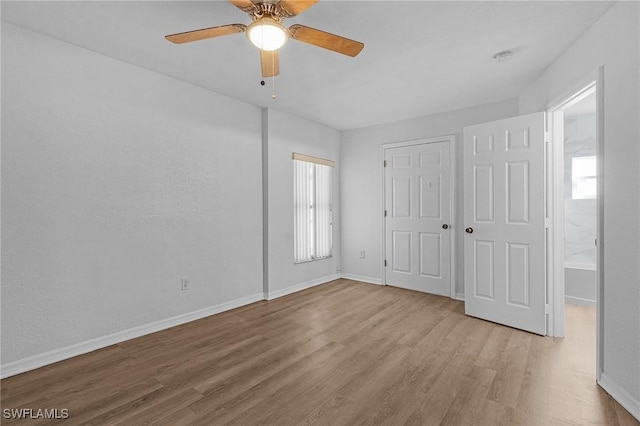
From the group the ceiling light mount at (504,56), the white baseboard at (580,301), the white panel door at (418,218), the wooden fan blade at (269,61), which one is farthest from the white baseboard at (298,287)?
the ceiling light mount at (504,56)

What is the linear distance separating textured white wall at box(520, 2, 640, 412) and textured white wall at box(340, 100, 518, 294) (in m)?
2.11

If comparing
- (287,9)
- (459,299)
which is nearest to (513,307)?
(459,299)

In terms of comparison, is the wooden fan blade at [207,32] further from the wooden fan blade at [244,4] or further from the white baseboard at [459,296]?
the white baseboard at [459,296]

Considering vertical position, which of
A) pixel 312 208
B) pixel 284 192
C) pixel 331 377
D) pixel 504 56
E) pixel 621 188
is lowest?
pixel 331 377

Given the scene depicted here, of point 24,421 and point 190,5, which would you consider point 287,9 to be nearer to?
point 190,5

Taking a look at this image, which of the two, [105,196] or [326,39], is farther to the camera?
[105,196]

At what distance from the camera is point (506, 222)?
323cm

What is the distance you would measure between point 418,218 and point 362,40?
283cm

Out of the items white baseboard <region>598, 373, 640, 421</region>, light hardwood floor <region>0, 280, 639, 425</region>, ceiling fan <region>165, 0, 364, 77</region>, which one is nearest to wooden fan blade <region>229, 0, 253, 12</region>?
ceiling fan <region>165, 0, 364, 77</region>

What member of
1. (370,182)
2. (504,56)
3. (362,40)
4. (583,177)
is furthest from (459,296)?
(362,40)

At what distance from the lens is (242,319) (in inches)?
136

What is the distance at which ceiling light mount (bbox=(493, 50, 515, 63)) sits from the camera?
267cm

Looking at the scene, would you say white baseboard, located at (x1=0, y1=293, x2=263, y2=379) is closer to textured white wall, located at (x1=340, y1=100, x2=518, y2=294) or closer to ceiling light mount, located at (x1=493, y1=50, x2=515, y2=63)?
textured white wall, located at (x1=340, y1=100, x2=518, y2=294)

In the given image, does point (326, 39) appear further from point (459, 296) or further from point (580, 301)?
point (580, 301)
